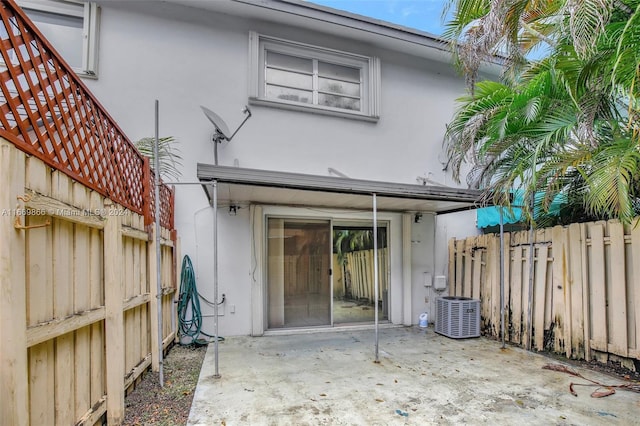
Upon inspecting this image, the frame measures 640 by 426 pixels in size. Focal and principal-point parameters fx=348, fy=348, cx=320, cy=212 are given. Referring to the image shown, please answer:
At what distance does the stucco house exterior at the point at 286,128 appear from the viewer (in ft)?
19.7

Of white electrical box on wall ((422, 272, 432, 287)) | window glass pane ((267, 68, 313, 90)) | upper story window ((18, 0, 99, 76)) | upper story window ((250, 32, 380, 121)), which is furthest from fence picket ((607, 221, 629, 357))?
upper story window ((18, 0, 99, 76))

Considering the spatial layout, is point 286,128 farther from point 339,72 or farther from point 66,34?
point 66,34

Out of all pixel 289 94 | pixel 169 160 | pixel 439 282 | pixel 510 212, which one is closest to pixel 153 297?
pixel 169 160

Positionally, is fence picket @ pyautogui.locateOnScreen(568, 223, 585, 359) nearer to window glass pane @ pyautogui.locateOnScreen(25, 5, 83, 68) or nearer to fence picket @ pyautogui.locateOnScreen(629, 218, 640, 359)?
fence picket @ pyautogui.locateOnScreen(629, 218, 640, 359)

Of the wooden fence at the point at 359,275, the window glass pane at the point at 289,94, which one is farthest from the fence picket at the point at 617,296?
the window glass pane at the point at 289,94

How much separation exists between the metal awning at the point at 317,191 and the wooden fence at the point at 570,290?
4.05 feet

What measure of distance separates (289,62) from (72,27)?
3773 mm

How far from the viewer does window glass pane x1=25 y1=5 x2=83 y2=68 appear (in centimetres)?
586

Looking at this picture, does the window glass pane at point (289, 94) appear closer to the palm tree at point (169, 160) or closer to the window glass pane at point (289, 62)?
the window glass pane at point (289, 62)

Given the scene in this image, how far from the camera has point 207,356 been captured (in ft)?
17.0

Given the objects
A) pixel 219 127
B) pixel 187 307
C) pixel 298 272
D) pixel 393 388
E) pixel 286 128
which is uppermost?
pixel 286 128

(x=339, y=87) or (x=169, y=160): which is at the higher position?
(x=339, y=87)

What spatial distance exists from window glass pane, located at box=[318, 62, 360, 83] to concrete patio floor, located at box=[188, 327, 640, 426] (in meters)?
5.32

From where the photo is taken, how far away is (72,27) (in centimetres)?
594
